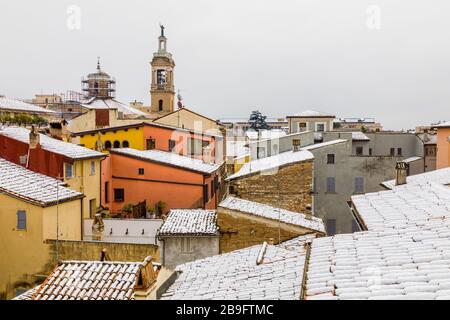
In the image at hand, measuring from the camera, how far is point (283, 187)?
62.5 ft

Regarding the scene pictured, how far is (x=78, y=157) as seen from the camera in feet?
60.3

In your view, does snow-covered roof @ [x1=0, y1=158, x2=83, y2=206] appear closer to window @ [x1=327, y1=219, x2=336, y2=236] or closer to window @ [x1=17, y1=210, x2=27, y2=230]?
window @ [x1=17, y1=210, x2=27, y2=230]

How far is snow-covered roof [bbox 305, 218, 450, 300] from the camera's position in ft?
16.5

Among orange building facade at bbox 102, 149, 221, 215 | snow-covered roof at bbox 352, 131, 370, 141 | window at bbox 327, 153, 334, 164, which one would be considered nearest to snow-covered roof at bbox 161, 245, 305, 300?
orange building facade at bbox 102, 149, 221, 215

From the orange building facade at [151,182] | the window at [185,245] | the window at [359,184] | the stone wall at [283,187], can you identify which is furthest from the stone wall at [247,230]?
the window at [359,184]

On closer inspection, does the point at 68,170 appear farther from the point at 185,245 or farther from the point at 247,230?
the point at 247,230

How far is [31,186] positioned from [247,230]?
6.42m

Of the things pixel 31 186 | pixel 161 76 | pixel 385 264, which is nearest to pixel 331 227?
pixel 31 186

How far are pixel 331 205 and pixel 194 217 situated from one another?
33.2 ft

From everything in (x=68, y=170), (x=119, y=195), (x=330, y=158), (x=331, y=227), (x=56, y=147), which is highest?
(x=56, y=147)

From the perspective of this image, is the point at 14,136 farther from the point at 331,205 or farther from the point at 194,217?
the point at 331,205

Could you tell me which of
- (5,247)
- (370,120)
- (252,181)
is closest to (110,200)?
(252,181)

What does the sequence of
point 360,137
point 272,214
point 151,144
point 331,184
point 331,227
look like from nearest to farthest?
1. point 272,214
2. point 331,227
3. point 331,184
4. point 151,144
5. point 360,137

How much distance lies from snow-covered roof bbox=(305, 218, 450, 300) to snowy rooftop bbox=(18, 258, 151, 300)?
120 inches
